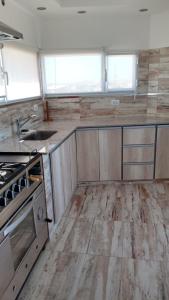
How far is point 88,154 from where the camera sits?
3.44 meters

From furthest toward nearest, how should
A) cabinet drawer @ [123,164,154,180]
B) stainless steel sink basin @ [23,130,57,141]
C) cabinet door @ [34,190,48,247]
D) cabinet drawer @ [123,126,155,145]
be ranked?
cabinet drawer @ [123,164,154,180] → cabinet drawer @ [123,126,155,145] → stainless steel sink basin @ [23,130,57,141] → cabinet door @ [34,190,48,247]

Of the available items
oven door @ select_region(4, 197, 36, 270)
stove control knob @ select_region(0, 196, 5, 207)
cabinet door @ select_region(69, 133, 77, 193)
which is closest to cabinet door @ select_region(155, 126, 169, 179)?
cabinet door @ select_region(69, 133, 77, 193)

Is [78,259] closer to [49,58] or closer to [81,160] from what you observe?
[81,160]

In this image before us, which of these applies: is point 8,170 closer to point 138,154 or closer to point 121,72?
point 138,154

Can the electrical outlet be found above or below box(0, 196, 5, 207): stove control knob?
above

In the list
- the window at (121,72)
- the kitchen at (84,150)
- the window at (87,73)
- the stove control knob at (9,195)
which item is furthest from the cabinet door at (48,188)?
the window at (121,72)

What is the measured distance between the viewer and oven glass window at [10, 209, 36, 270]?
1627 mm

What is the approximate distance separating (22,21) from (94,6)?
3.08 ft

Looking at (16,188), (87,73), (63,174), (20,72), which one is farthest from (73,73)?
(16,188)

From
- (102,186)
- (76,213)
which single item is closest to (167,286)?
(76,213)

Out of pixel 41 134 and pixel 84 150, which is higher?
pixel 41 134

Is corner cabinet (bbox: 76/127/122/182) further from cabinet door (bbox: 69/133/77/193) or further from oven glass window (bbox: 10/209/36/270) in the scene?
oven glass window (bbox: 10/209/36/270)

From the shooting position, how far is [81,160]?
3.46 m

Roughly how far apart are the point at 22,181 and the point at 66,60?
2.58 meters
